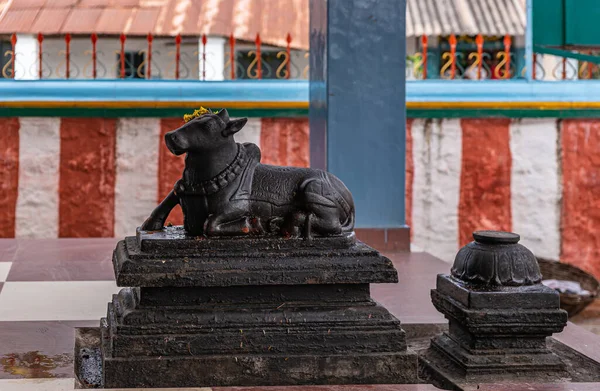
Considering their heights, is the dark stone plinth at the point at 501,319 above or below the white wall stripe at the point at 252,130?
below

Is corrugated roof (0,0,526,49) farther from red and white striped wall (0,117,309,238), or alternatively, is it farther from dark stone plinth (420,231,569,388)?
dark stone plinth (420,231,569,388)

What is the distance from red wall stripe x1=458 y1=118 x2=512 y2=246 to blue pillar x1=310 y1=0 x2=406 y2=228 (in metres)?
1.49

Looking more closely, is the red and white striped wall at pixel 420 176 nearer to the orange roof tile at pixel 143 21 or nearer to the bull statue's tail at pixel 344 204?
the orange roof tile at pixel 143 21

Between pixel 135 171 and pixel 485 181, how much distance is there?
94.5 inches

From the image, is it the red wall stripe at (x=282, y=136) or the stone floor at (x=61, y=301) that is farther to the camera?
the red wall stripe at (x=282, y=136)

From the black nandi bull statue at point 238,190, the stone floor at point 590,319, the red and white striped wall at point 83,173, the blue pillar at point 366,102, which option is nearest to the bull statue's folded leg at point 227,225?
the black nandi bull statue at point 238,190

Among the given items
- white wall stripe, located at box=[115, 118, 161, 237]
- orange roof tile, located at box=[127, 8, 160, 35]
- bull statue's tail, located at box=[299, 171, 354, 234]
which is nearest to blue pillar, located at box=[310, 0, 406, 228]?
white wall stripe, located at box=[115, 118, 161, 237]

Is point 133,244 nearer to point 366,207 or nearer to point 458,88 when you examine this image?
point 366,207

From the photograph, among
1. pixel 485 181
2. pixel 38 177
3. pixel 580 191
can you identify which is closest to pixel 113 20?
pixel 38 177

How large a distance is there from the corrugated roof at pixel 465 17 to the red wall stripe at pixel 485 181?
4.10 m

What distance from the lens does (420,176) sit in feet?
19.7

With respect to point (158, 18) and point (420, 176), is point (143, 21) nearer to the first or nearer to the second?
point (158, 18)

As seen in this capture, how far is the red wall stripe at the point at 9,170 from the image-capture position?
5785mm

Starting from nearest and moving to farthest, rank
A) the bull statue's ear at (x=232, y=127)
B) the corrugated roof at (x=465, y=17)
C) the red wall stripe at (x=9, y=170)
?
the bull statue's ear at (x=232, y=127)
the red wall stripe at (x=9, y=170)
the corrugated roof at (x=465, y=17)
